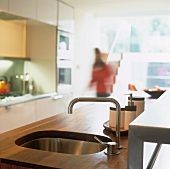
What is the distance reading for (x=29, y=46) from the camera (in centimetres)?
466

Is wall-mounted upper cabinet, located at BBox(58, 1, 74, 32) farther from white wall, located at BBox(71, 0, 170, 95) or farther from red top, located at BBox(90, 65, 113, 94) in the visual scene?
red top, located at BBox(90, 65, 113, 94)

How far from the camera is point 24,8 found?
3959 mm

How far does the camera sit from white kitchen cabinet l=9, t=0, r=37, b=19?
12.2 ft

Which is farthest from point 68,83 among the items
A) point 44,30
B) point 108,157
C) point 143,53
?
point 108,157

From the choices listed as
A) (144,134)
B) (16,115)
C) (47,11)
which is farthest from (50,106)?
(144,134)

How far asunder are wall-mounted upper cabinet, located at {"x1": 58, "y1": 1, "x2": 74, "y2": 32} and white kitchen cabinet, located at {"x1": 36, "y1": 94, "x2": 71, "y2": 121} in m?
1.28

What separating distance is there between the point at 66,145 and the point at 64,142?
1.0 inches

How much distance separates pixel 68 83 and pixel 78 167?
435 centimetres

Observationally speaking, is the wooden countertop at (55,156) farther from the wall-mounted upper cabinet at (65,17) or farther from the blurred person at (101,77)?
the blurred person at (101,77)

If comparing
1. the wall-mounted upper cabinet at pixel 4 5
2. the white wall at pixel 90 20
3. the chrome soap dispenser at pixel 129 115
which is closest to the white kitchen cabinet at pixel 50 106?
the white wall at pixel 90 20

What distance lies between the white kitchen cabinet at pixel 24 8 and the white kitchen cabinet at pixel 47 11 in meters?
0.14

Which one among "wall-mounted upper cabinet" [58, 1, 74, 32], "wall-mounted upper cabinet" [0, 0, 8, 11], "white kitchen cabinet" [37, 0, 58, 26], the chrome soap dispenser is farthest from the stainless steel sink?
"wall-mounted upper cabinet" [58, 1, 74, 32]

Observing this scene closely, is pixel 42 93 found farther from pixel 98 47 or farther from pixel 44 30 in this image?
pixel 98 47

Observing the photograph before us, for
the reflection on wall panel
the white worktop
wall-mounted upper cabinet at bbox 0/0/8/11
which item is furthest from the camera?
the reflection on wall panel
